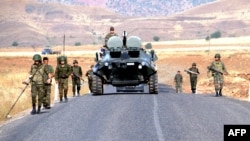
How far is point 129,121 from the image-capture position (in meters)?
17.1

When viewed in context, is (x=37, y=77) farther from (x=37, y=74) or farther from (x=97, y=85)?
(x=97, y=85)

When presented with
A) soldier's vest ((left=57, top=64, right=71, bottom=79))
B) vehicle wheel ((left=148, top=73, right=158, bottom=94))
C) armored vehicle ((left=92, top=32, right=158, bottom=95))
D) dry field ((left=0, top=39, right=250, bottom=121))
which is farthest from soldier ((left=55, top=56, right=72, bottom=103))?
vehicle wheel ((left=148, top=73, right=158, bottom=94))

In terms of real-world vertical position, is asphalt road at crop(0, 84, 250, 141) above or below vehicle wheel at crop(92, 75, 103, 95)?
below

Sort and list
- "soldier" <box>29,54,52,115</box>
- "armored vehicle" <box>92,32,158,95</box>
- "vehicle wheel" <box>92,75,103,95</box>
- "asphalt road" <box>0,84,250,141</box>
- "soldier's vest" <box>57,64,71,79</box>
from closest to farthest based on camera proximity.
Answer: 1. "asphalt road" <box>0,84,250,141</box>
2. "soldier" <box>29,54,52,115</box>
3. "soldier's vest" <box>57,64,71,79</box>
4. "armored vehicle" <box>92,32,158,95</box>
5. "vehicle wheel" <box>92,75,103,95</box>

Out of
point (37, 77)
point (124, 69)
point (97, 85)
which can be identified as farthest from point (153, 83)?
point (37, 77)

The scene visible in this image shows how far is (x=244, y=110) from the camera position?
69.2ft

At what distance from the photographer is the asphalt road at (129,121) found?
14555mm

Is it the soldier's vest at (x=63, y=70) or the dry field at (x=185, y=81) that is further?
the dry field at (x=185, y=81)

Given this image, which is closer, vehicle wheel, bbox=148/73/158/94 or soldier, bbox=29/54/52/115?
soldier, bbox=29/54/52/115

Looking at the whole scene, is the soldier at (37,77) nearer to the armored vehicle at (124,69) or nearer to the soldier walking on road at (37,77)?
the soldier walking on road at (37,77)

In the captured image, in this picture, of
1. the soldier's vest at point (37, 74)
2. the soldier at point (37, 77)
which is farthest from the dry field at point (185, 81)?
the soldier's vest at point (37, 74)

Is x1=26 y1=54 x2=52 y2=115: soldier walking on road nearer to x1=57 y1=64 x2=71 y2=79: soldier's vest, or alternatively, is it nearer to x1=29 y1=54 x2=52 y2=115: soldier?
x1=29 y1=54 x2=52 y2=115: soldier

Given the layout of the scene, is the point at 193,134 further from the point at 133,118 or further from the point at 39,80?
the point at 39,80

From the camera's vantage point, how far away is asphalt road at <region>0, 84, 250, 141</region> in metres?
14.6
